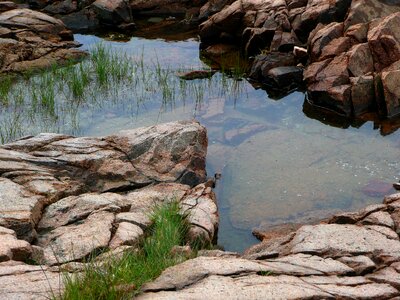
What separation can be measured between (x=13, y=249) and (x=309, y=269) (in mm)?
2731

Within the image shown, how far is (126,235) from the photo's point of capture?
24.1ft

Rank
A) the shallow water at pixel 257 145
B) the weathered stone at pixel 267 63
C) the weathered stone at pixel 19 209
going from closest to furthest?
the weathered stone at pixel 19 209
the shallow water at pixel 257 145
the weathered stone at pixel 267 63

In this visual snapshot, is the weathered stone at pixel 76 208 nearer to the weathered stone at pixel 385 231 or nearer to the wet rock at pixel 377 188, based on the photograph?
A: the weathered stone at pixel 385 231

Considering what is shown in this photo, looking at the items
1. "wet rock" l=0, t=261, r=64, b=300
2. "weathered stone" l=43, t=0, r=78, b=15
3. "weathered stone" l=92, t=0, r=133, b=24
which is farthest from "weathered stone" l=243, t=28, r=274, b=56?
"wet rock" l=0, t=261, r=64, b=300

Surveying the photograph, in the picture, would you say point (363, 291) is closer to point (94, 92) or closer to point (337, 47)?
point (337, 47)

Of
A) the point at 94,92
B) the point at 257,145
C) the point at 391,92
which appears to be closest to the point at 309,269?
the point at 257,145

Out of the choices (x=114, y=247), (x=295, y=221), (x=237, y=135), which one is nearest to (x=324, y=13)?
(x=237, y=135)

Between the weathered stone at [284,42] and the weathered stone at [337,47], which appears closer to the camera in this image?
the weathered stone at [337,47]

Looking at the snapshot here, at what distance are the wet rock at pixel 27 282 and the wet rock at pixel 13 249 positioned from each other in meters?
0.26

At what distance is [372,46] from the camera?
13305 mm

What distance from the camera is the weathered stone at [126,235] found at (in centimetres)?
718

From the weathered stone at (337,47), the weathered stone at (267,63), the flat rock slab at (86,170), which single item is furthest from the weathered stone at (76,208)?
the weathered stone at (267,63)

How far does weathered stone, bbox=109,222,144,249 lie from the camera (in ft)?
23.5

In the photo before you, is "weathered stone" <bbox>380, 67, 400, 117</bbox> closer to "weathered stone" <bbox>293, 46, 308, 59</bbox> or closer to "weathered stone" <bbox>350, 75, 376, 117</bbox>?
"weathered stone" <bbox>350, 75, 376, 117</bbox>
